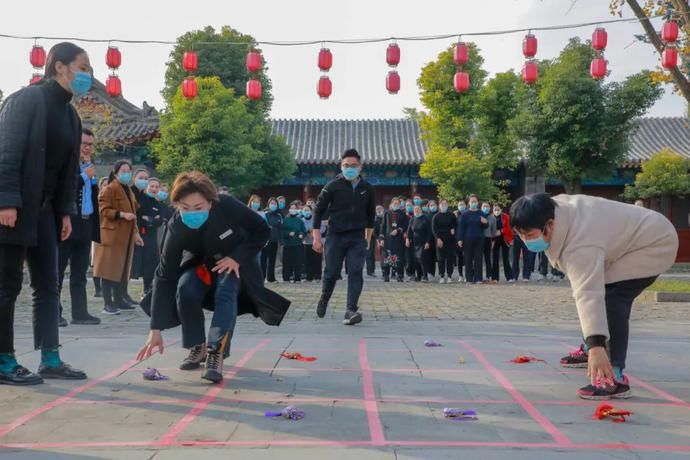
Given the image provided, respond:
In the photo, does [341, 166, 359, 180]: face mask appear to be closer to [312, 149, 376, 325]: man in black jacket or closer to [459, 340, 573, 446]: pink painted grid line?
[312, 149, 376, 325]: man in black jacket

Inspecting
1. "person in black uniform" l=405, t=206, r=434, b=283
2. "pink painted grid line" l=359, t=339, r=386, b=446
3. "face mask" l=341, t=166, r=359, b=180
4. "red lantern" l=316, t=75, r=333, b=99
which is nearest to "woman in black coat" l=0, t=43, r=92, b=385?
"pink painted grid line" l=359, t=339, r=386, b=446

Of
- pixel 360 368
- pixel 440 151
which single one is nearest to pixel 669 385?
pixel 360 368

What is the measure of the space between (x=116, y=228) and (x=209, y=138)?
18012 mm

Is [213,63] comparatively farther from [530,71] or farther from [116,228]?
[116,228]

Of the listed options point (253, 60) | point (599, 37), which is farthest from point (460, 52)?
point (253, 60)

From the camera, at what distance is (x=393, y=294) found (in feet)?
43.2

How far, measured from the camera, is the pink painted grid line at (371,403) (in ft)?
11.3

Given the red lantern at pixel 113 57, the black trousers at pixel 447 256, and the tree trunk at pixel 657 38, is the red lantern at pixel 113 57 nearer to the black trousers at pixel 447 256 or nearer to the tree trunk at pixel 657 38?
the black trousers at pixel 447 256

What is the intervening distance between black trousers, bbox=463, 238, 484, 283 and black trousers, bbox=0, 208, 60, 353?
39.6 ft

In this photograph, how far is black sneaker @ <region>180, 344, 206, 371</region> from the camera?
5.19 m

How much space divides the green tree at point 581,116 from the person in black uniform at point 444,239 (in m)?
9.35

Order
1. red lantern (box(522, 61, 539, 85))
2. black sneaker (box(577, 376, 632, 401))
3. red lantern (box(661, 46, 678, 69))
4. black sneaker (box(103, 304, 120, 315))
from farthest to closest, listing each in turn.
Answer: red lantern (box(522, 61, 539, 85)) → red lantern (box(661, 46, 678, 69)) → black sneaker (box(103, 304, 120, 315)) → black sneaker (box(577, 376, 632, 401))

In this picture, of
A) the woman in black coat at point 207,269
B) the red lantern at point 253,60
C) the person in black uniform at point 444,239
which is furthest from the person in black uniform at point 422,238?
the woman in black coat at point 207,269

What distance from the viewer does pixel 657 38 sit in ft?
47.5
